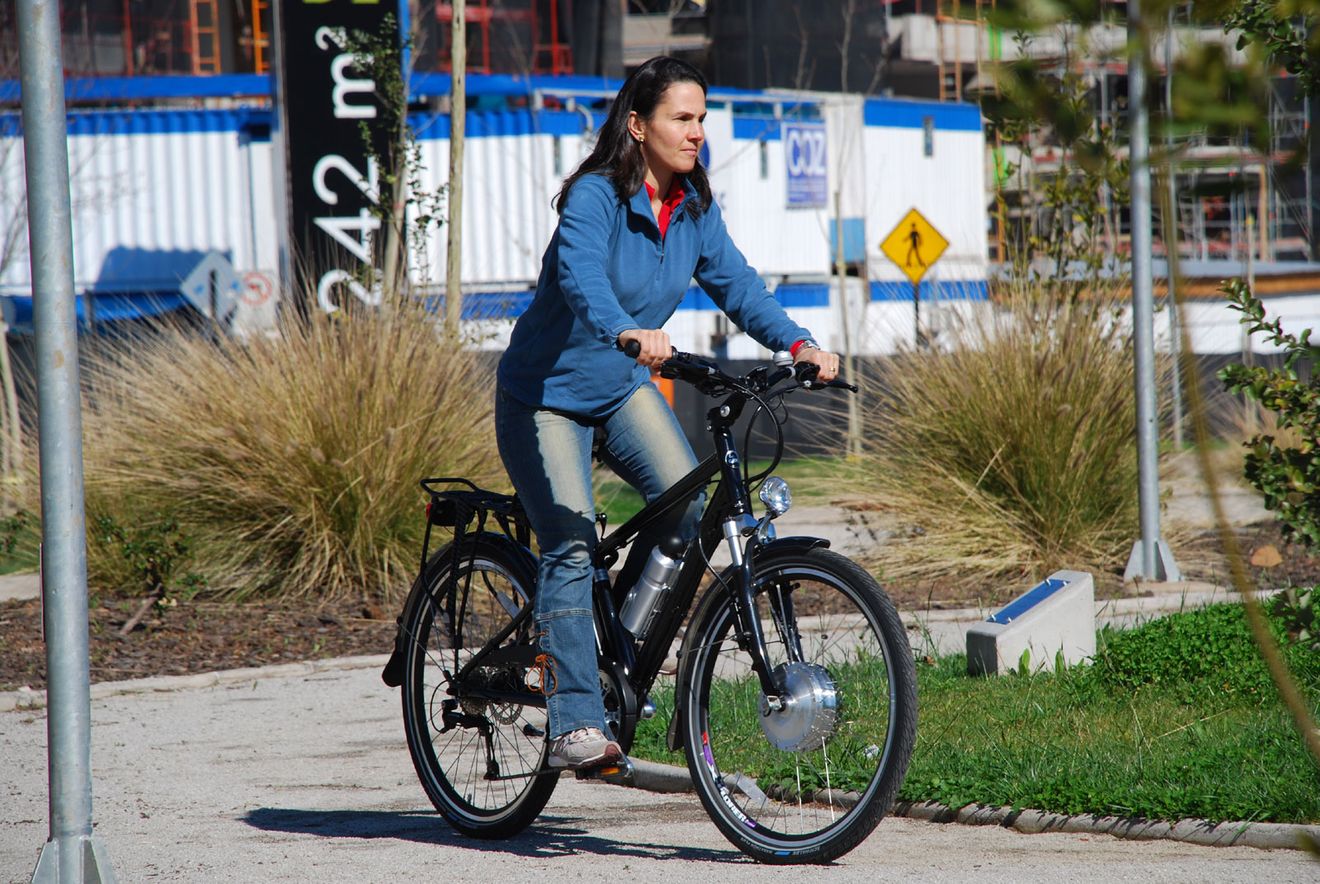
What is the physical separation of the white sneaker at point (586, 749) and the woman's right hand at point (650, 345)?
3.21ft

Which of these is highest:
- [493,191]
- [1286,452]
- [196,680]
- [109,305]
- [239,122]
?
[239,122]

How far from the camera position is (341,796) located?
542 cm

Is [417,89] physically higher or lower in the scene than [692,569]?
higher

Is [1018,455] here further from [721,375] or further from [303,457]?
[721,375]

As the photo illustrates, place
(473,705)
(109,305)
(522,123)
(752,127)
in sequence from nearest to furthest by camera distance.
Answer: (473,705)
(522,123)
(109,305)
(752,127)

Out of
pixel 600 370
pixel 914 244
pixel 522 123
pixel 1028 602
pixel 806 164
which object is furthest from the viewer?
pixel 806 164

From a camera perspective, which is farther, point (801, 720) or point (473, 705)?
point (473, 705)

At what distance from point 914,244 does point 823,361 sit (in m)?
14.6

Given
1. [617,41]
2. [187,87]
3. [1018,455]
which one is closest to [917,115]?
[617,41]

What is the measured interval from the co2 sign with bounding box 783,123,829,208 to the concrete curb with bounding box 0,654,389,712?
2284 cm

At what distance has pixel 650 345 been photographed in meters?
3.87

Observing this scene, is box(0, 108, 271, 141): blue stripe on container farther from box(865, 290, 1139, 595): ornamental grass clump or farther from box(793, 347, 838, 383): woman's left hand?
box(793, 347, 838, 383): woman's left hand

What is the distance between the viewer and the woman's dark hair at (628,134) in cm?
436

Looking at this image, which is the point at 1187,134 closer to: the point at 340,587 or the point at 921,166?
the point at 340,587
